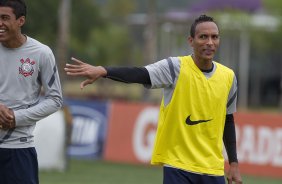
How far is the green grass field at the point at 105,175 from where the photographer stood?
18984 mm

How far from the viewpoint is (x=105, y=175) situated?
20.4m

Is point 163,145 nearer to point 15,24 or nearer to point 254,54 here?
point 15,24

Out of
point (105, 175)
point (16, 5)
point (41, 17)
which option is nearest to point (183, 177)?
point (16, 5)

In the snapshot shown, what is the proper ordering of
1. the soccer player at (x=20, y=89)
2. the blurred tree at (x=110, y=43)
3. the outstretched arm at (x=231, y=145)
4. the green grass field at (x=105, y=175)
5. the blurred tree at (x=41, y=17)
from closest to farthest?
the soccer player at (x=20, y=89)
the outstretched arm at (x=231, y=145)
the green grass field at (x=105, y=175)
the blurred tree at (x=41, y=17)
the blurred tree at (x=110, y=43)

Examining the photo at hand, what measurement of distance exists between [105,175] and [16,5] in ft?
40.1

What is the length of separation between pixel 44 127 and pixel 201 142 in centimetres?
1233

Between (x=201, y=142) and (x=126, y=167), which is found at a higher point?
(x=201, y=142)

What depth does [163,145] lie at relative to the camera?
349 inches

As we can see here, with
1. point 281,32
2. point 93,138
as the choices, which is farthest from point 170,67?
point 281,32

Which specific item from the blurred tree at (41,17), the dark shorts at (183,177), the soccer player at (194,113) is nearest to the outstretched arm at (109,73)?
the soccer player at (194,113)

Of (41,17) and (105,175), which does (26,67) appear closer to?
(105,175)

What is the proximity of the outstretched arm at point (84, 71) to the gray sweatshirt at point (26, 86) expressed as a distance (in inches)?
25.2

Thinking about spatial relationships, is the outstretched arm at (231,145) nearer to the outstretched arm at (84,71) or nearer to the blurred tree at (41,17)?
the outstretched arm at (84,71)

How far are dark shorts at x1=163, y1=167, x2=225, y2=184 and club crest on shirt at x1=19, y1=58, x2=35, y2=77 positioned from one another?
1.47 metres
